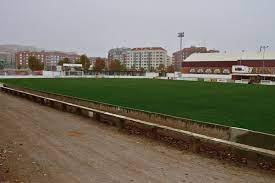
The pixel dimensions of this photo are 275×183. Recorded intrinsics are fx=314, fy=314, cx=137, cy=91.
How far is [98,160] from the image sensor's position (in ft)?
24.7

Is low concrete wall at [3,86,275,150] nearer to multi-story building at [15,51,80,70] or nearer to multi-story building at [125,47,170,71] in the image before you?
multi-story building at [15,51,80,70]

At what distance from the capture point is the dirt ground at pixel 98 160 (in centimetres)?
641

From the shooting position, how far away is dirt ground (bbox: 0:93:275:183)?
641 centimetres

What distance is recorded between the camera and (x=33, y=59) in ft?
324

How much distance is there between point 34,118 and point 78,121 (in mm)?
2063

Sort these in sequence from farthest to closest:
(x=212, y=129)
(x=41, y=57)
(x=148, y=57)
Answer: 1. (x=148, y=57)
2. (x=41, y=57)
3. (x=212, y=129)

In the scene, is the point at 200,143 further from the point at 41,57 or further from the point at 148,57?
the point at 41,57

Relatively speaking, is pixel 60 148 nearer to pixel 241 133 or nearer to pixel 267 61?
pixel 241 133

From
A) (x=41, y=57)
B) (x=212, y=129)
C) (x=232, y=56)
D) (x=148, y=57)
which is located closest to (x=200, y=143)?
(x=212, y=129)

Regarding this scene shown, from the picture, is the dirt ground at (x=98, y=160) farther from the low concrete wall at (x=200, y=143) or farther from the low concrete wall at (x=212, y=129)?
the low concrete wall at (x=212, y=129)

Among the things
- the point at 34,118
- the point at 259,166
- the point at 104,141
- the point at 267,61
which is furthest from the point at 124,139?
the point at 267,61

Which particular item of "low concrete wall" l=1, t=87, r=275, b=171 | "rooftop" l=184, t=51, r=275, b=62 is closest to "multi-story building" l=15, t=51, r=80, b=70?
"rooftop" l=184, t=51, r=275, b=62

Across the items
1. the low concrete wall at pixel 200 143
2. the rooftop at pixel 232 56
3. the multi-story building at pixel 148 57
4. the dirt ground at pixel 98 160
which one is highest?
the multi-story building at pixel 148 57

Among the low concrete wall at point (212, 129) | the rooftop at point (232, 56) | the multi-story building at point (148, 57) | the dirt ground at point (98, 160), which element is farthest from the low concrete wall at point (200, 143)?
the multi-story building at point (148, 57)
